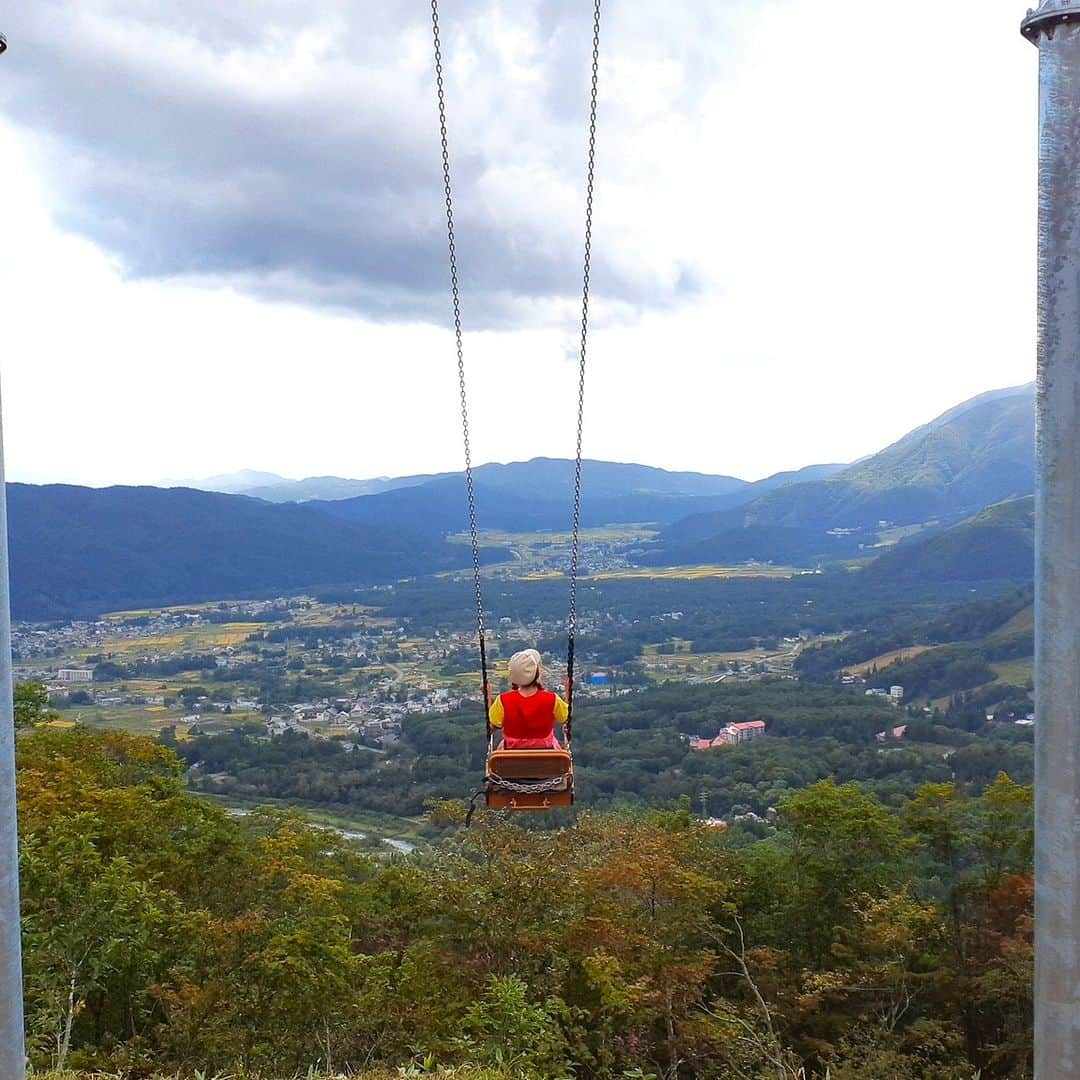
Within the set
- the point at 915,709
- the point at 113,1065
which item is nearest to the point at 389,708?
the point at 915,709

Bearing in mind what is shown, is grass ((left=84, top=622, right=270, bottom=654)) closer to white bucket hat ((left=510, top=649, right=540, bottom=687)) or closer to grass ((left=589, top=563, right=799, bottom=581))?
grass ((left=589, top=563, right=799, bottom=581))

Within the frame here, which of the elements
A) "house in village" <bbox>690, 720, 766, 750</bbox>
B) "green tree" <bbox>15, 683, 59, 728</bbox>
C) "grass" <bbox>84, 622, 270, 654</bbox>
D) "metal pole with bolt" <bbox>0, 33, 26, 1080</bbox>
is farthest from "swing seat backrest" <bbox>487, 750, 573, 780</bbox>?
"grass" <bbox>84, 622, 270, 654</bbox>

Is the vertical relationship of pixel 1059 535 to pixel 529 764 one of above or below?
above

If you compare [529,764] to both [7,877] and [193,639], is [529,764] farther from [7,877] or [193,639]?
[193,639]

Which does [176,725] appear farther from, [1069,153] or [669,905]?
[1069,153]

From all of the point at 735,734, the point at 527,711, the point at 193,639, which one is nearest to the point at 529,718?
the point at 527,711

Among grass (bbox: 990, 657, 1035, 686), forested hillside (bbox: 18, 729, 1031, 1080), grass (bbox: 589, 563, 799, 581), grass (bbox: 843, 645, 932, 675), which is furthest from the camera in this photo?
grass (bbox: 589, 563, 799, 581)
